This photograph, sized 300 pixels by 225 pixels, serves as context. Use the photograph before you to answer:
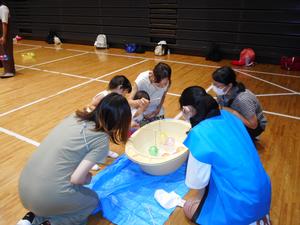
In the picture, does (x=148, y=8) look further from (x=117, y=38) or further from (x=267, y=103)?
(x=267, y=103)

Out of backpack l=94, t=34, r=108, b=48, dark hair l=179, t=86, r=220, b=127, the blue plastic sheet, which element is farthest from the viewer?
backpack l=94, t=34, r=108, b=48

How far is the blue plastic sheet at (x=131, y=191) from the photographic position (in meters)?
1.96

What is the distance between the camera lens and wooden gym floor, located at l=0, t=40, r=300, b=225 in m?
2.21

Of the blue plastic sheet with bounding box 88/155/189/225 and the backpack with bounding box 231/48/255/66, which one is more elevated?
the backpack with bounding box 231/48/255/66

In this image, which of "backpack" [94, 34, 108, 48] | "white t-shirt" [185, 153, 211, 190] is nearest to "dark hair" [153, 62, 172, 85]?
"white t-shirt" [185, 153, 211, 190]

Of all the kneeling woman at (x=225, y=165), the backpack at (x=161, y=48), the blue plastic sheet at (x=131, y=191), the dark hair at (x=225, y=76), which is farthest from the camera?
the backpack at (x=161, y=48)

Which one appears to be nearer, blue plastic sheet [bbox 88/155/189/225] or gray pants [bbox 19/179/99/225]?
gray pants [bbox 19/179/99/225]

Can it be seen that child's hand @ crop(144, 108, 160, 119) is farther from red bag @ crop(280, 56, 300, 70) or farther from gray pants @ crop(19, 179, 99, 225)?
red bag @ crop(280, 56, 300, 70)

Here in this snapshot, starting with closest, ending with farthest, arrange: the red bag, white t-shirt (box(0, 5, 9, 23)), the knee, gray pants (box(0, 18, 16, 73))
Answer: the knee → white t-shirt (box(0, 5, 9, 23)) → gray pants (box(0, 18, 16, 73)) → the red bag

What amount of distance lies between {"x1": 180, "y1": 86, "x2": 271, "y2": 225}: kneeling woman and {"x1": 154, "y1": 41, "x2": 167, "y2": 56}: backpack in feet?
17.0

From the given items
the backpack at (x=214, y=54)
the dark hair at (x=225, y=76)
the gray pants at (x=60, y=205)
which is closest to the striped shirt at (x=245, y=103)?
the dark hair at (x=225, y=76)

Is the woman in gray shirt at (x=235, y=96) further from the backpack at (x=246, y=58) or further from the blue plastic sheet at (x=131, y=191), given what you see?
the backpack at (x=246, y=58)

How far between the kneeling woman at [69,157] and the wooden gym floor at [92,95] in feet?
1.38

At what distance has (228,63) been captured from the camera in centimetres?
588
